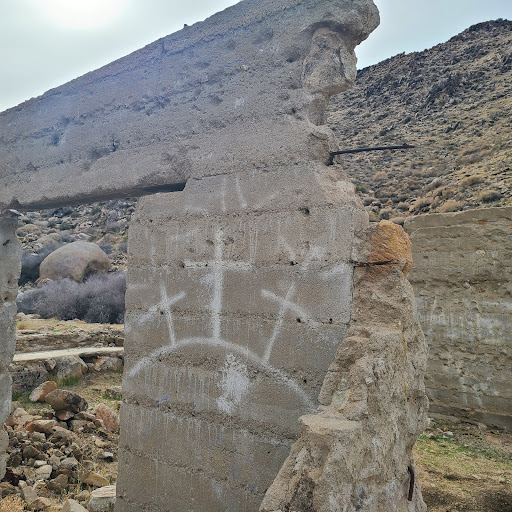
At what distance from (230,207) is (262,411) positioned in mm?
1084

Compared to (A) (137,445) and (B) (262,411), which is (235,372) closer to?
(B) (262,411)

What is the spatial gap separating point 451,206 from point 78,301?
36.0 feet

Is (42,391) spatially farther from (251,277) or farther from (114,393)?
(251,277)

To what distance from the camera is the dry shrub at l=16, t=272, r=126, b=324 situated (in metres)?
14.3

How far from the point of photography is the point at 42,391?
23.7ft

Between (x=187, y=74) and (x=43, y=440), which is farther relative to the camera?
(x=43, y=440)

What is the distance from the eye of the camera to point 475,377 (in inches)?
252

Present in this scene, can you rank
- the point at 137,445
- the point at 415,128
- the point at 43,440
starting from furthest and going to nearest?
the point at 415,128 < the point at 43,440 < the point at 137,445

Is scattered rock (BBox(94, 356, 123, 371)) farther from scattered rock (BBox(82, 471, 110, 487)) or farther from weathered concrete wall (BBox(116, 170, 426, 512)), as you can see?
weathered concrete wall (BBox(116, 170, 426, 512))

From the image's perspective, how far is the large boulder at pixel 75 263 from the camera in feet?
54.4

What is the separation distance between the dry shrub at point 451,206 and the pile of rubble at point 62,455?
11.7m

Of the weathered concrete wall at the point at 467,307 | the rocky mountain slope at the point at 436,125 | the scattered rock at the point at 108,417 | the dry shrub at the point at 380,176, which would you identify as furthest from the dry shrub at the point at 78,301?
the dry shrub at the point at 380,176

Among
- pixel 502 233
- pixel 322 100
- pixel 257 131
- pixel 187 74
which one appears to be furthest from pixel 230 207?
pixel 502 233

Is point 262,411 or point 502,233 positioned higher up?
point 502,233
